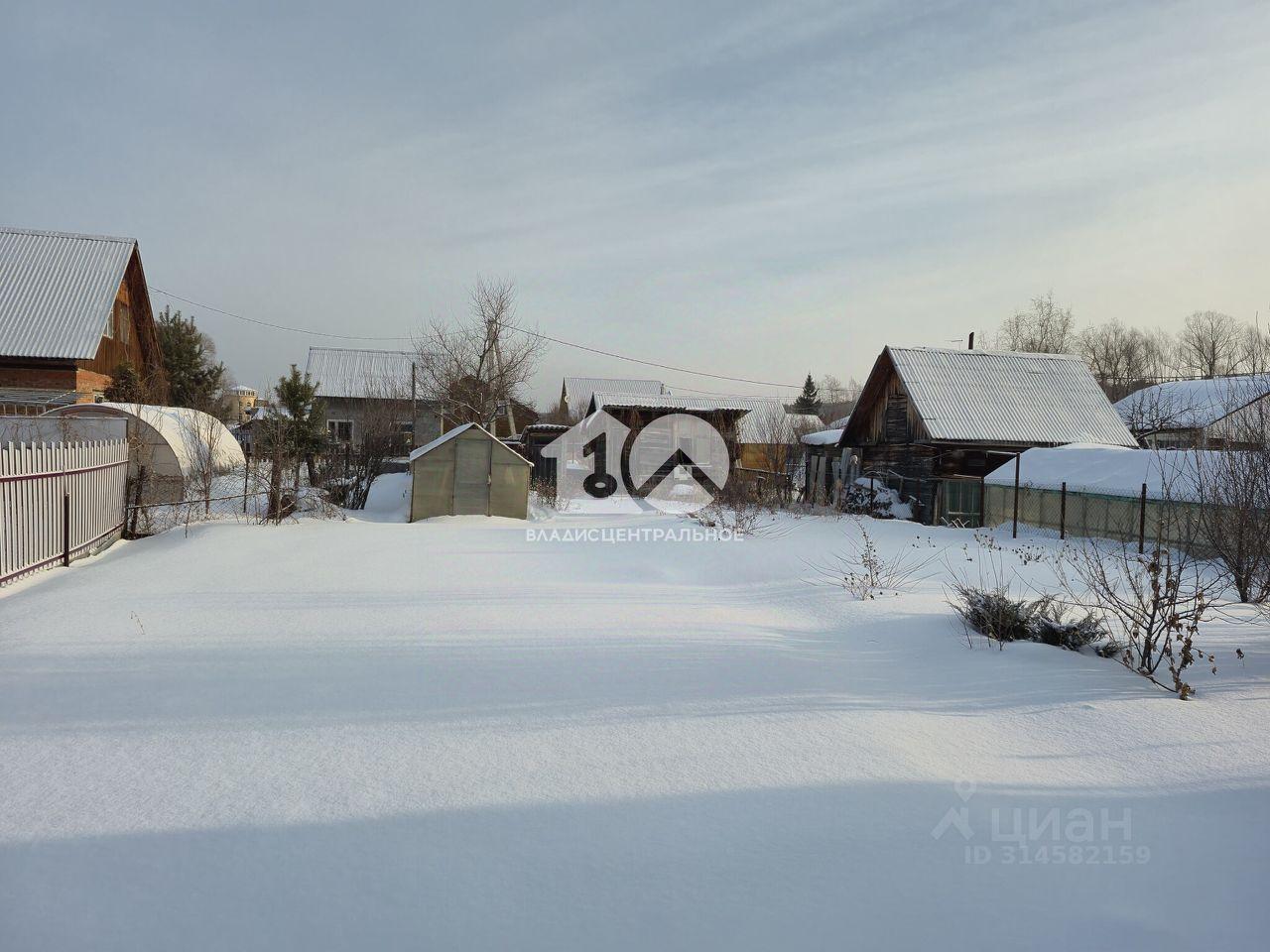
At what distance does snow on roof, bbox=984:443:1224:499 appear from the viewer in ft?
47.9

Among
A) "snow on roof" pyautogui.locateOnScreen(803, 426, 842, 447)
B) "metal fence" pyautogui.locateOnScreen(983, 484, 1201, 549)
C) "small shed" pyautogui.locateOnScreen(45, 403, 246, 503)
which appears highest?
"snow on roof" pyautogui.locateOnScreen(803, 426, 842, 447)

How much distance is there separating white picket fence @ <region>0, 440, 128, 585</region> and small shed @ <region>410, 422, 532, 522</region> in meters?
5.36

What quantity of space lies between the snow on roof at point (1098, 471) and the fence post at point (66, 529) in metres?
16.3

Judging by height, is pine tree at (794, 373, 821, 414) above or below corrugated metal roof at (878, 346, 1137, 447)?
above

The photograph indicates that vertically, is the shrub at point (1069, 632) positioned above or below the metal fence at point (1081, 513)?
below

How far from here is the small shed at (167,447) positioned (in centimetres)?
1352

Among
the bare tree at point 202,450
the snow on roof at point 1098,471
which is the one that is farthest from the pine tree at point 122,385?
the snow on roof at point 1098,471

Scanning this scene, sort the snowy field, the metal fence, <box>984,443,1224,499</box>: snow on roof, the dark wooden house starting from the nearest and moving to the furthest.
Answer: the snowy field < the metal fence < <box>984,443,1224,499</box>: snow on roof < the dark wooden house

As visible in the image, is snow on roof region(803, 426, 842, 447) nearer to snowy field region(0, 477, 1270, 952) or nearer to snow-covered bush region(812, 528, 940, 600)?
snow-covered bush region(812, 528, 940, 600)

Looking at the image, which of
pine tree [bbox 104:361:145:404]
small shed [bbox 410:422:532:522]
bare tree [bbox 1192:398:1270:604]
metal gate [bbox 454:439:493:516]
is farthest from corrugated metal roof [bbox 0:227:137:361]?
bare tree [bbox 1192:398:1270:604]

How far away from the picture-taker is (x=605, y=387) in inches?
2084

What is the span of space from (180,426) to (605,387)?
1405 inches
